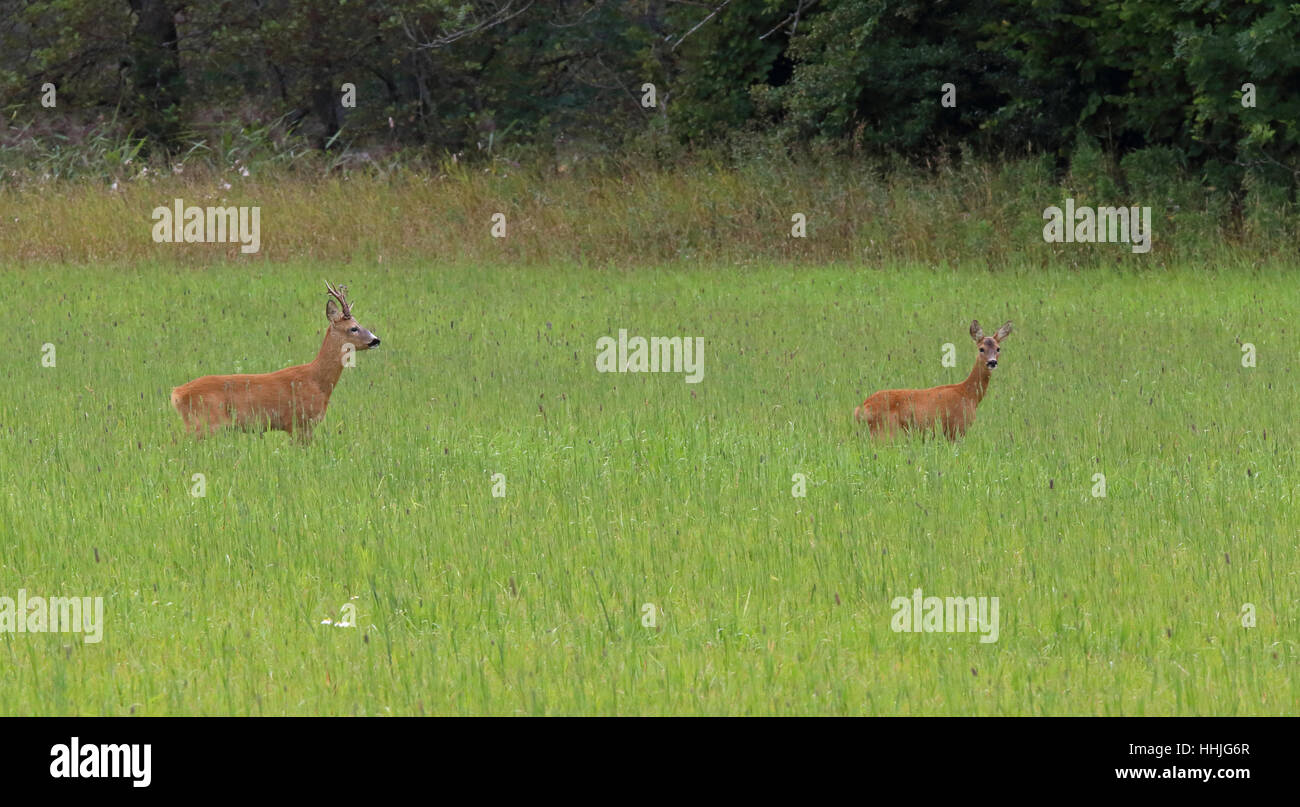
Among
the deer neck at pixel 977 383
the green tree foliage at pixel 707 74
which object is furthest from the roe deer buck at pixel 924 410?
the green tree foliage at pixel 707 74

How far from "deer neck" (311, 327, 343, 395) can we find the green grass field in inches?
17.6

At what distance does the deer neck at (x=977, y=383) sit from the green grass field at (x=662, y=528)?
10.7 inches

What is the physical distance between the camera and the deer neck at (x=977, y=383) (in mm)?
11380

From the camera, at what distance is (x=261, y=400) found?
430 inches

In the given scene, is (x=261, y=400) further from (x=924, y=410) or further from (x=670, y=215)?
(x=670, y=215)

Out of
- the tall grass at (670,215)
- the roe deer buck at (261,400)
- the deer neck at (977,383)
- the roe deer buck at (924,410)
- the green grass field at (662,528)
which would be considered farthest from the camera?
the tall grass at (670,215)

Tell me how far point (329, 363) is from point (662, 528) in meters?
3.52

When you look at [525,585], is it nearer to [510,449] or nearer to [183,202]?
[510,449]

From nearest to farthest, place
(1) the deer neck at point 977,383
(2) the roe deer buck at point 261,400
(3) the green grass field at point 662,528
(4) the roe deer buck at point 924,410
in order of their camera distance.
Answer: (3) the green grass field at point 662,528 → (2) the roe deer buck at point 261,400 → (4) the roe deer buck at point 924,410 → (1) the deer neck at point 977,383

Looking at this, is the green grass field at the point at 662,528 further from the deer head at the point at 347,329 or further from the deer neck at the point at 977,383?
the deer head at the point at 347,329

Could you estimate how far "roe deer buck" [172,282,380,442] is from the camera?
429 inches

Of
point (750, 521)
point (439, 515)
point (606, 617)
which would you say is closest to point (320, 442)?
point (439, 515)

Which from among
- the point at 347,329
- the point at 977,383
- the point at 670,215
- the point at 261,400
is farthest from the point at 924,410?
the point at 670,215

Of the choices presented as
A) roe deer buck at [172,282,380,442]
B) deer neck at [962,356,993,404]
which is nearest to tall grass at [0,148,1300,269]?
deer neck at [962,356,993,404]
